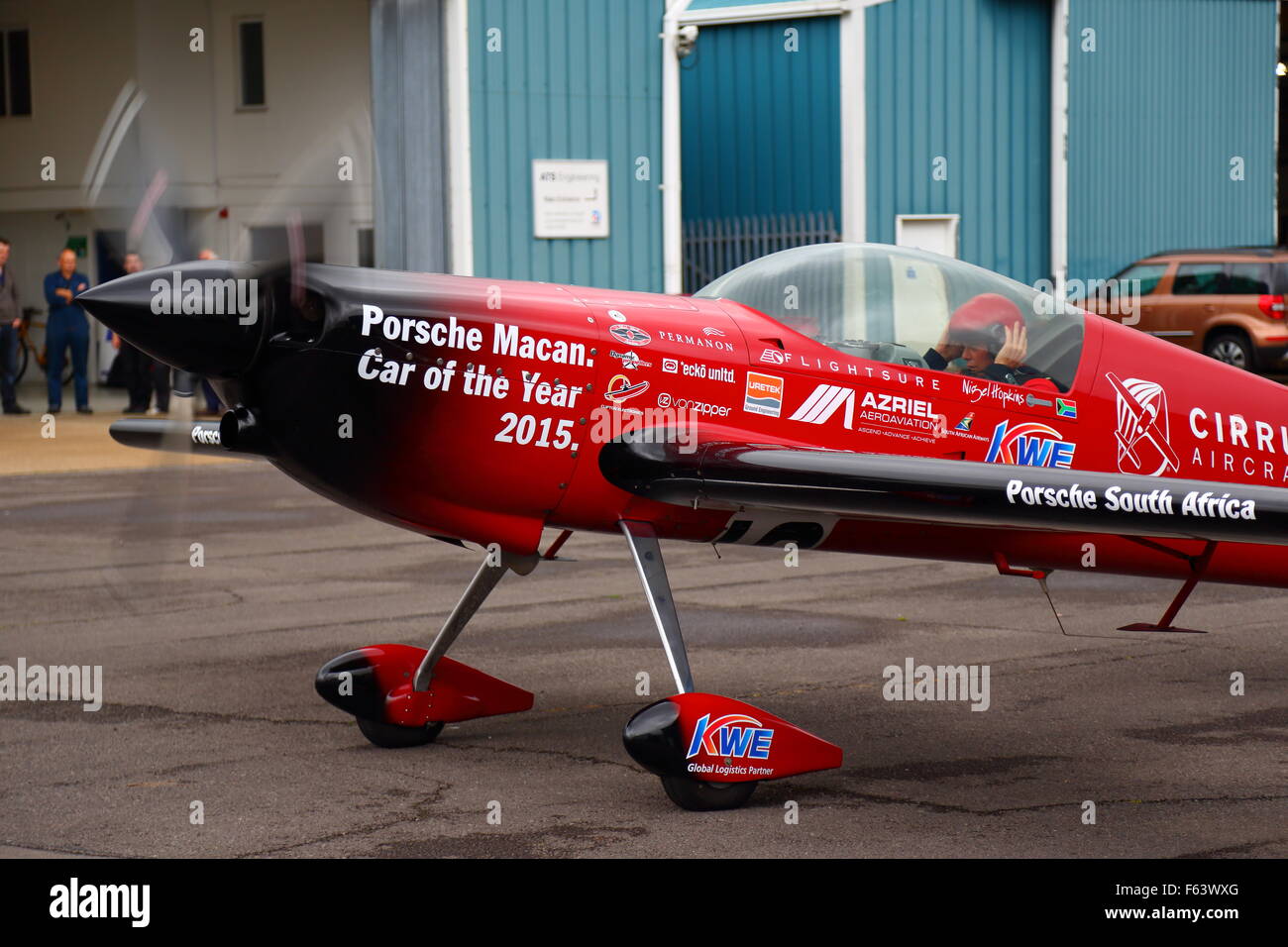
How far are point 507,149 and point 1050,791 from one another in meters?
16.3

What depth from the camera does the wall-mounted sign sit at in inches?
837

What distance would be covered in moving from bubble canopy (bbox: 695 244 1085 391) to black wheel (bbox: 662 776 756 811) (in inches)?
67.2

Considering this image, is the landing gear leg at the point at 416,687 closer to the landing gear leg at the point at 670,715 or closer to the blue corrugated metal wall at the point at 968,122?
the landing gear leg at the point at 670,715

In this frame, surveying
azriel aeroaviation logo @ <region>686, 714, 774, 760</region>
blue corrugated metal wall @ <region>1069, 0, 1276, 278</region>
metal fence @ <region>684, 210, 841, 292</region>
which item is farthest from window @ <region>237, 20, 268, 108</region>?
blue corrugated metal wall @ <region>1069, 0, 1276, 278</region>

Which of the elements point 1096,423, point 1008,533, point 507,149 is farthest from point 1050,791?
point 507,149

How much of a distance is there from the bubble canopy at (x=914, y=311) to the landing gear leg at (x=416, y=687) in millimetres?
1468

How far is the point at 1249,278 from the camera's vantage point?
24516 millimetres

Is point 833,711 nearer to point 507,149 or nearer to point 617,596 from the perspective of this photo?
point 617,596

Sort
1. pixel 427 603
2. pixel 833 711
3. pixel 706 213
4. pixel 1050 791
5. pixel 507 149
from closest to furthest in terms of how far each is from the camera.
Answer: pixel 1050 791 < pixel 833 711 < pixel 427 603 < pixel 507 149 < pixel 706 213

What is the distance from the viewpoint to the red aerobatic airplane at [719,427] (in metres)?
5.39

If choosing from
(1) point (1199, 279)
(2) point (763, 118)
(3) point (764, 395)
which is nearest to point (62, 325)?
(2) point (763, 118)

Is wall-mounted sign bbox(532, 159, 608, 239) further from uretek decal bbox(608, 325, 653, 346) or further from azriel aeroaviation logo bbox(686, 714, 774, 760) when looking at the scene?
azriel aeroaviation logo bbox(686, 714, 774, 760)

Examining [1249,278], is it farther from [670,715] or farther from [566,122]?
[670,715]
